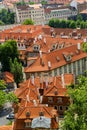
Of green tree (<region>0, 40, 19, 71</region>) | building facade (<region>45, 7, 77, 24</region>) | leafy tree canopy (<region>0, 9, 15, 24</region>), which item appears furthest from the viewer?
building facade (<region>45, 7, 77, 24</region>)

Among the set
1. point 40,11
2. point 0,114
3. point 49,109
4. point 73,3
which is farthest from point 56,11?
point 49,109

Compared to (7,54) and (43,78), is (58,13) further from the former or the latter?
(43,78)

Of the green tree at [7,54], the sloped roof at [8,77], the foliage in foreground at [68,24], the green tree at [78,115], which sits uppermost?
the green tree at [78,115]

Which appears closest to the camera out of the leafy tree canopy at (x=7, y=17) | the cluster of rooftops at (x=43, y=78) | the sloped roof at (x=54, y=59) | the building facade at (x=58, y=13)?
the cluster of rooftops at (x=43, y=78)

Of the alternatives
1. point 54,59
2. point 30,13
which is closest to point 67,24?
point 30,13

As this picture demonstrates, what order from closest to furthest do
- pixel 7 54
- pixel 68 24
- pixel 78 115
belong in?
pixel 78 115
pixel 7 54
pixel 68 24

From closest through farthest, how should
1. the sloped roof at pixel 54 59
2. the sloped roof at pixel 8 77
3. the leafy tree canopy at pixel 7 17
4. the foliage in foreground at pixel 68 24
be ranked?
1. the sloped roof at pixel 54 59
2. the sloped roof at pixel 8 77
3. the foliage in foreground at pixel 68 24
4. the leafy tree canopy at pixel 7 17

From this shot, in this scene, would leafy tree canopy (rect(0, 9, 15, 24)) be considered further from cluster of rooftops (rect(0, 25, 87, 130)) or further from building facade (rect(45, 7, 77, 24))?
cluster of rooftops (rect(0, 25, 87, 130))

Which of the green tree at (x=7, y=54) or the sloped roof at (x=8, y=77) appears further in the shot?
the green tree at (x=7, y=54)

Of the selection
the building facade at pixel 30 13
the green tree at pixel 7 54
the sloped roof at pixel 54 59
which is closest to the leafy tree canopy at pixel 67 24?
the building facade at pixel 30 13

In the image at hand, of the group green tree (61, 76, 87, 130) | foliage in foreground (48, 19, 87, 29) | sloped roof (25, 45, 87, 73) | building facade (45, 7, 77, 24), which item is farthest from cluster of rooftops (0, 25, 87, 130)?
building facade (45, 7, 77, 24)

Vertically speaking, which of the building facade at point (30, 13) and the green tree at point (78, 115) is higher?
the green tree at point (78, 115)

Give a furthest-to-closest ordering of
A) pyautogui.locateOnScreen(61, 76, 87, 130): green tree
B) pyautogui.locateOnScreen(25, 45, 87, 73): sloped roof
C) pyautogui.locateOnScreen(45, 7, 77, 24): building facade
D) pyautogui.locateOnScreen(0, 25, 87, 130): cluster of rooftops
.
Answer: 1. pyautogui.locateOnScreen(45, 7, 77, 24): building facade
2. pyautogui.locateOnScreen(25, 45, 87, 73): sloped roof
3. pyautogui.locateOnScreen(0, 25, 87, 130): cluster of rooftops
4. pyautogui.locateOnScreen(61, 76, 87, 130): green tree

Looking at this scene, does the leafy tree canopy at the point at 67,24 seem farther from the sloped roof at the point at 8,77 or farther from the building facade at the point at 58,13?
the sloped roof at the point at 8,77
